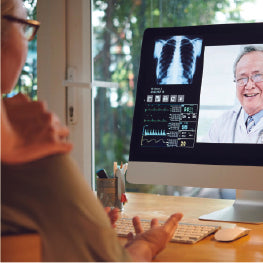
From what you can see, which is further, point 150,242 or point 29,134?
point 150,242

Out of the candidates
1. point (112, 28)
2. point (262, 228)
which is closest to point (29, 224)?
point (262, 228)

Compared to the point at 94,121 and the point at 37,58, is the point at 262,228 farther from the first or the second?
the point at 37,58

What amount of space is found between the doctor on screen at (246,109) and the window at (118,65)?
3.11 feet

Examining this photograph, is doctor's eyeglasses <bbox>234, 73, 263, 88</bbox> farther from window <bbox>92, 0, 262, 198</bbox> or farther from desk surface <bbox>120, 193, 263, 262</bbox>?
window <bbox>92, 0, 262, 198</bbox>

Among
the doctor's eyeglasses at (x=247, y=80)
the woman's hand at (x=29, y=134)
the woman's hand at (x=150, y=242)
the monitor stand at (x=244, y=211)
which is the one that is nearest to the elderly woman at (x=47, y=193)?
the woman's hand at (x=29, y=134)

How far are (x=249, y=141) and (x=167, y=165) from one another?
0.87 feet

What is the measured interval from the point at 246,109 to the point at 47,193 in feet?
2.97

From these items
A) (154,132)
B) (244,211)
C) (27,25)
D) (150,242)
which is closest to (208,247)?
(150,242)

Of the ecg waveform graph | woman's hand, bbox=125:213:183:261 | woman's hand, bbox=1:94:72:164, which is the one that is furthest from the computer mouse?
woman's hand, bbox=1:94:72:164

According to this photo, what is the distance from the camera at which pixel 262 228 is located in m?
1.36

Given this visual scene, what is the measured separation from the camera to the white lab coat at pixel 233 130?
1.47 metres

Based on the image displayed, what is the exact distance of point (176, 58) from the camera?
1631 millimetres

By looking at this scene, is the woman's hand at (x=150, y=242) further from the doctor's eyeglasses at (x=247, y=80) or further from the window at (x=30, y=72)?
the window at (x=30, y=72)

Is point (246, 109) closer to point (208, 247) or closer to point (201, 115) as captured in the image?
point (201, 115)
